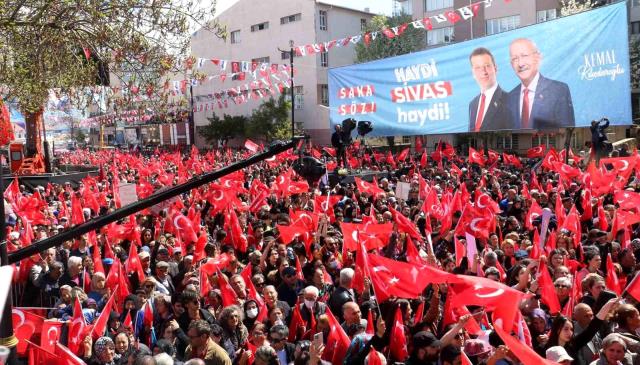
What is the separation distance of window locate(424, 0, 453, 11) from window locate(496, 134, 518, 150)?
10.2 meters

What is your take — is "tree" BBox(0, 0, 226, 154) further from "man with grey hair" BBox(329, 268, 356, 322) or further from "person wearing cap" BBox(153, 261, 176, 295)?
"man with grey hair" BBox(329, 268, 356, 322)

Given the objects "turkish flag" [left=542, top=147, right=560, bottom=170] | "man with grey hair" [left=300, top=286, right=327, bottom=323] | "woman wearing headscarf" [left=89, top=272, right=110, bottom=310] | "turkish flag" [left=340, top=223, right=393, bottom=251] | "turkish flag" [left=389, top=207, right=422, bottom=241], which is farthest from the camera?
"turkish flag" [left=542, top=147, right=560, bottom=170]

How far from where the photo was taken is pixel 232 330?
5.71m

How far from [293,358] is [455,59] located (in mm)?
21638

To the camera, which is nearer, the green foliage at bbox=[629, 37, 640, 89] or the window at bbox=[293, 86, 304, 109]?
the green foliage at bbox=[629, 37, 640, 89]

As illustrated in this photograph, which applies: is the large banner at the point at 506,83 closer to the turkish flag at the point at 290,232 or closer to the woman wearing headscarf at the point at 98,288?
the turkish flag at the point at 290,232

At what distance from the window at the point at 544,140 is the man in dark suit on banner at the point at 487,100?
15.7m

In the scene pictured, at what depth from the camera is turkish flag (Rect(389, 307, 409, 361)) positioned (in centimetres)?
529

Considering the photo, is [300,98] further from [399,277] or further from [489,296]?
[489,296]

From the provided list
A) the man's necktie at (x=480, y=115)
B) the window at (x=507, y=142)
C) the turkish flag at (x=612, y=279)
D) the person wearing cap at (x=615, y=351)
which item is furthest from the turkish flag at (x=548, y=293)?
the window at (x=507, y=142)

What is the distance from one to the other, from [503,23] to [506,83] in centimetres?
1954

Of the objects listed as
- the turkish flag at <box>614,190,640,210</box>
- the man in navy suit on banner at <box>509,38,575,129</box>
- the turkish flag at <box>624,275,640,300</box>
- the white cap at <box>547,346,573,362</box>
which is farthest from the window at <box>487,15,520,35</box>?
the white cap at <box>547,346,573,362</box>

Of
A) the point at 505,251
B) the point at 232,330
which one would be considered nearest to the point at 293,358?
the point at 232,330

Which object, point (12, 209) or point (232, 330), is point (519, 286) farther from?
point (12, 209)
